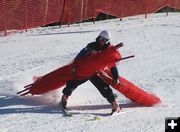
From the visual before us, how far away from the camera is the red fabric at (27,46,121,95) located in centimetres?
1013

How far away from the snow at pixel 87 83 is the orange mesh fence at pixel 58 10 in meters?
0.55

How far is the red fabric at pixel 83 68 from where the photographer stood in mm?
10133

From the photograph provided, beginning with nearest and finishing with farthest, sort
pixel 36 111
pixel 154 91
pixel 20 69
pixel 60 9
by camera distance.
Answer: pixel 36 111, pixel 154 91, pixel 20 69, pixel 60 9

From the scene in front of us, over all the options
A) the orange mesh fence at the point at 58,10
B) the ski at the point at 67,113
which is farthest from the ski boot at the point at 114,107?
the orange mesh fence at the point at 58,10

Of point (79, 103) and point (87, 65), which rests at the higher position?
point (87, 65)

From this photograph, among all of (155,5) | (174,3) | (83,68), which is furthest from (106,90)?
(174,3)

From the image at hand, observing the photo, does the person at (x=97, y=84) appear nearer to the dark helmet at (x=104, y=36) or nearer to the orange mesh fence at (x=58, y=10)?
the dark helmet at (x=104, y=36)

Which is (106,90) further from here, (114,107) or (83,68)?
(83,68)

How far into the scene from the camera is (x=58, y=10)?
71.0ft

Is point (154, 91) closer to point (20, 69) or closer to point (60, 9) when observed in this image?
point (20, 69)

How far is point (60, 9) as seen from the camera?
2170 centimetres

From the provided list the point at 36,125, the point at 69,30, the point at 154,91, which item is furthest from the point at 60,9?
the point at 36,125

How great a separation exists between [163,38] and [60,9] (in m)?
4.92

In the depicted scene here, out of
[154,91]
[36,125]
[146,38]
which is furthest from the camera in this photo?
[146,38]
